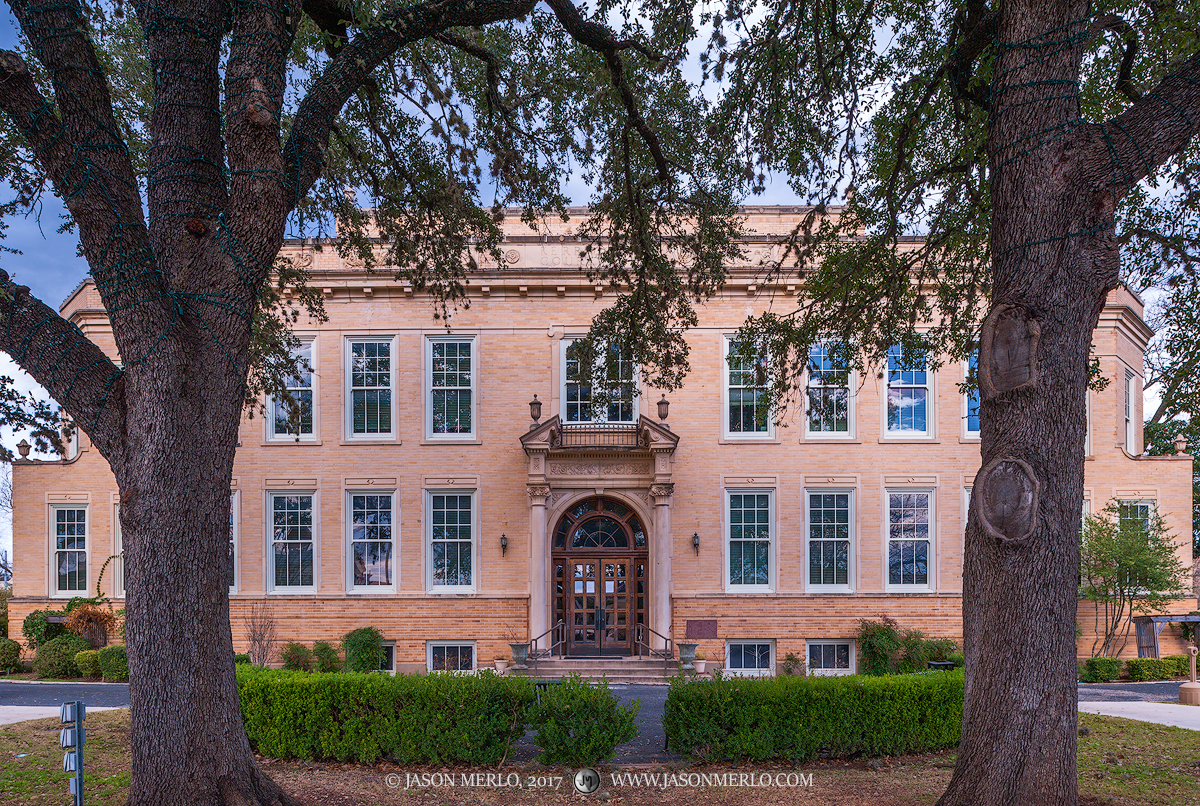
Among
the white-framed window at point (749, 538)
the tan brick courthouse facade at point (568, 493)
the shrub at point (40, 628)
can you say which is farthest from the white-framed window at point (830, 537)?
the shrub at point (40, 628)

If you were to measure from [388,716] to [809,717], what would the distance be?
15.3ft

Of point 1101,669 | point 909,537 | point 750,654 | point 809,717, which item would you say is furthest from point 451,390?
point 1101,669

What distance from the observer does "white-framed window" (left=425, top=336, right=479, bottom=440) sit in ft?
58.9

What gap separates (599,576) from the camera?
1769cm

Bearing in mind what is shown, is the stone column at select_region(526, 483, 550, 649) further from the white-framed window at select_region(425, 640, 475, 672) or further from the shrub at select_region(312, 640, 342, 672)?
the shrub at select_region(312, 640, 342, 672)

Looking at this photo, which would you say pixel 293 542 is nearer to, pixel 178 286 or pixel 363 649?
pixel 363 649

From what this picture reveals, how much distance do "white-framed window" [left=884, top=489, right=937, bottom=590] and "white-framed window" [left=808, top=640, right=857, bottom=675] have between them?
185 centimetres

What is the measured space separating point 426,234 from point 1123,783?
34.6 feet

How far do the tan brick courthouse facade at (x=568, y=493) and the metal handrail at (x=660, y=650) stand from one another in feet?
0.33

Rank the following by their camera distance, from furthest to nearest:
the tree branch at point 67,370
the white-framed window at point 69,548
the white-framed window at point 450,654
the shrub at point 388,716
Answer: the white-framed window at point 69,548 < the white-framed window at point 450,654 < the shrub at point 388,716 < the tree branch at point 67,370

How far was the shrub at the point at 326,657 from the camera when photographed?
648 inches

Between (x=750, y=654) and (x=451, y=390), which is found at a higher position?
(x=451, y=390)

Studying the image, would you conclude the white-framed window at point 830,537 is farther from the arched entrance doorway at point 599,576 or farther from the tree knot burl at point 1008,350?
the tree knot burl at point 1008,350

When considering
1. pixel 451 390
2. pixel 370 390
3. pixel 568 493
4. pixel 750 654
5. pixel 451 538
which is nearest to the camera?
pixel 750 654
